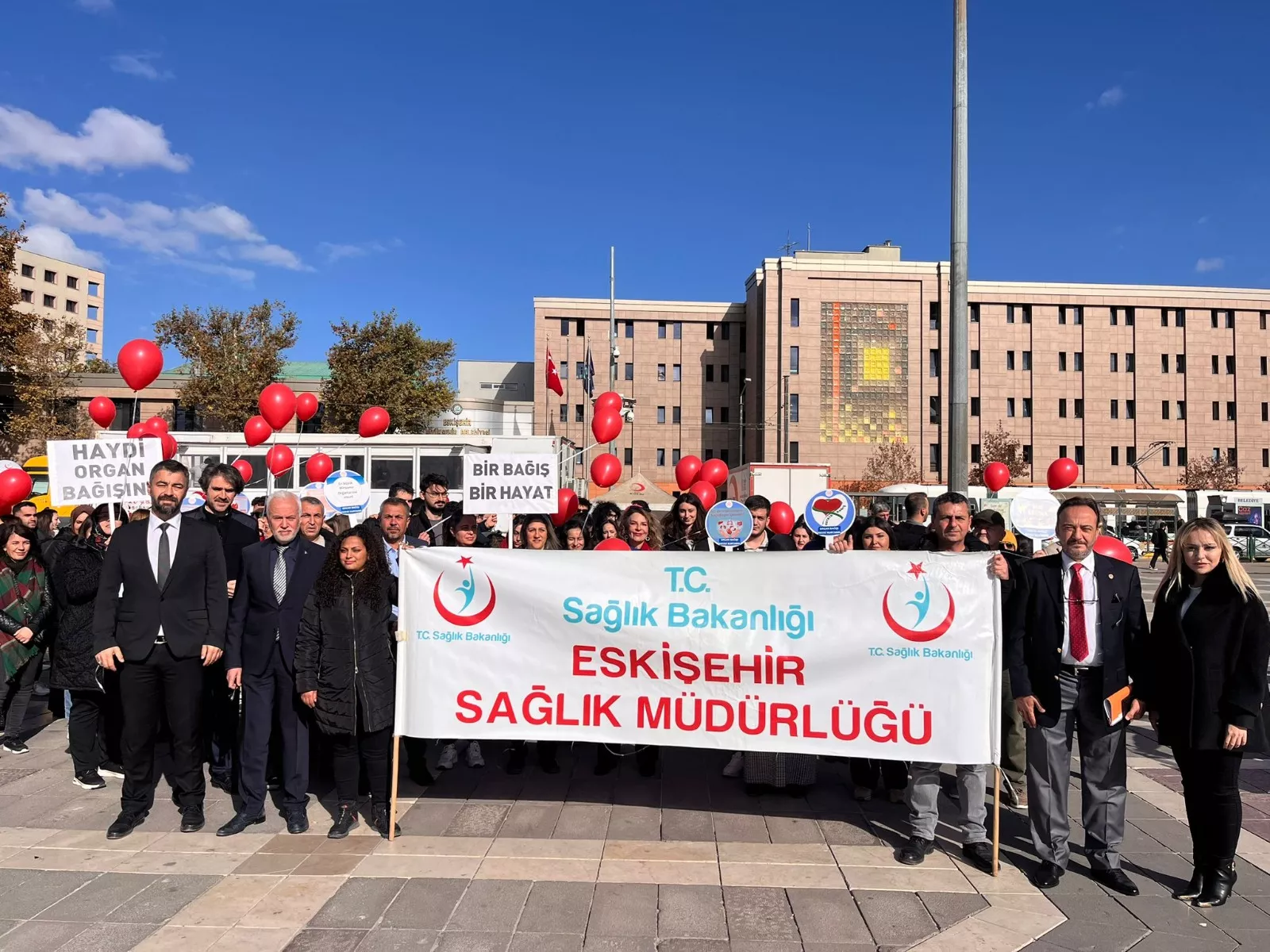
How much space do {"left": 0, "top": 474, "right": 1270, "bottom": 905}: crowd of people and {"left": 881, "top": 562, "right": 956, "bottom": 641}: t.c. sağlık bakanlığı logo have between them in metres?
0.29

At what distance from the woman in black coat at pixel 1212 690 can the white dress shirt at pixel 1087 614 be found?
280 millimetres

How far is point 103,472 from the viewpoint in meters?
6.37

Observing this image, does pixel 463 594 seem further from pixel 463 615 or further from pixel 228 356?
pixel 228 356

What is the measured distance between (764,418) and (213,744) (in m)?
49.4

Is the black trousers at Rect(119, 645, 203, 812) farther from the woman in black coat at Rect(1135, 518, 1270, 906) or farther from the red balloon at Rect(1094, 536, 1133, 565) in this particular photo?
the red balloon at Rect(1094, 536, 1133, 565)

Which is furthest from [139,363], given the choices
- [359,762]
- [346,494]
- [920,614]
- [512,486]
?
[920,614]

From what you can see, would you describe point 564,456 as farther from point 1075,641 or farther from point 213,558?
point 1075,641

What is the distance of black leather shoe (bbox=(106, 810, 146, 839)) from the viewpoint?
15.1 ft

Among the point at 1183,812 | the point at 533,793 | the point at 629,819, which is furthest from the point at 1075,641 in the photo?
the point at 533,793

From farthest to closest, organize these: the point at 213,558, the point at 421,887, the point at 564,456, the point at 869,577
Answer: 1. the point at 564,456
2. the point at 213,558
3. the point at 869,577
4. the point at 421,887

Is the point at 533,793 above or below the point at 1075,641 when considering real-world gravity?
below

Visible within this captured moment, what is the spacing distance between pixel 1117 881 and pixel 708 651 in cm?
228

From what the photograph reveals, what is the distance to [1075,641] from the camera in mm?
4223

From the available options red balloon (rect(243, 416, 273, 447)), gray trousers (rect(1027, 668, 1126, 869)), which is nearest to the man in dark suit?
gray trousers (rect(1027, 668, 1126, 869))
